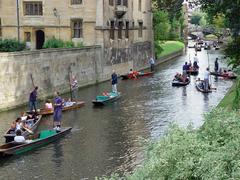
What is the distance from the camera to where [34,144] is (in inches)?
699

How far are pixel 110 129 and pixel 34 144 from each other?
15.6 feet

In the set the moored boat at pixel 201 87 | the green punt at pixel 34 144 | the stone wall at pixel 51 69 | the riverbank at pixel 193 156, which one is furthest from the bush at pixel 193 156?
the moored boat at pixel 201 87

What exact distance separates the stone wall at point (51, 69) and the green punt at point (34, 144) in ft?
23.2

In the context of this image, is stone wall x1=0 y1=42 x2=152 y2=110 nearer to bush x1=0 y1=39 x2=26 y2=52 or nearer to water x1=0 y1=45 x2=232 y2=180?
water x1=0 y1=45 x2=232 y2=180

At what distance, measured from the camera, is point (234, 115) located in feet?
30.0

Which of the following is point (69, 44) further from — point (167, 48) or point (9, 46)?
point (167, 48)

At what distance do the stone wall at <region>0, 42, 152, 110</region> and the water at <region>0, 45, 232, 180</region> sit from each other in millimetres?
1226

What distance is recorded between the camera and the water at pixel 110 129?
51.5ft

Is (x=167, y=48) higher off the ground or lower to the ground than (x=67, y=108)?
higher

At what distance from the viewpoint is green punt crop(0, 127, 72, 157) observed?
54.7ft

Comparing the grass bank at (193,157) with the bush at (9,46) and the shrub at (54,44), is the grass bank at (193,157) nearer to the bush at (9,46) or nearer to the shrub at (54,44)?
the bush at (9,46)

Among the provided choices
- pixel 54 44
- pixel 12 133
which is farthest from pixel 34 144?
pixel 54 44

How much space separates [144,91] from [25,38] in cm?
1253

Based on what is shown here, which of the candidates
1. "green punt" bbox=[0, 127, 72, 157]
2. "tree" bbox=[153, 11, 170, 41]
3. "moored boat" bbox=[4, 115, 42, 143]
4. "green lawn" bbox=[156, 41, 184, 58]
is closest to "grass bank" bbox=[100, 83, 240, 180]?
"green punt" bbox=[0, 127, 72, 157]
